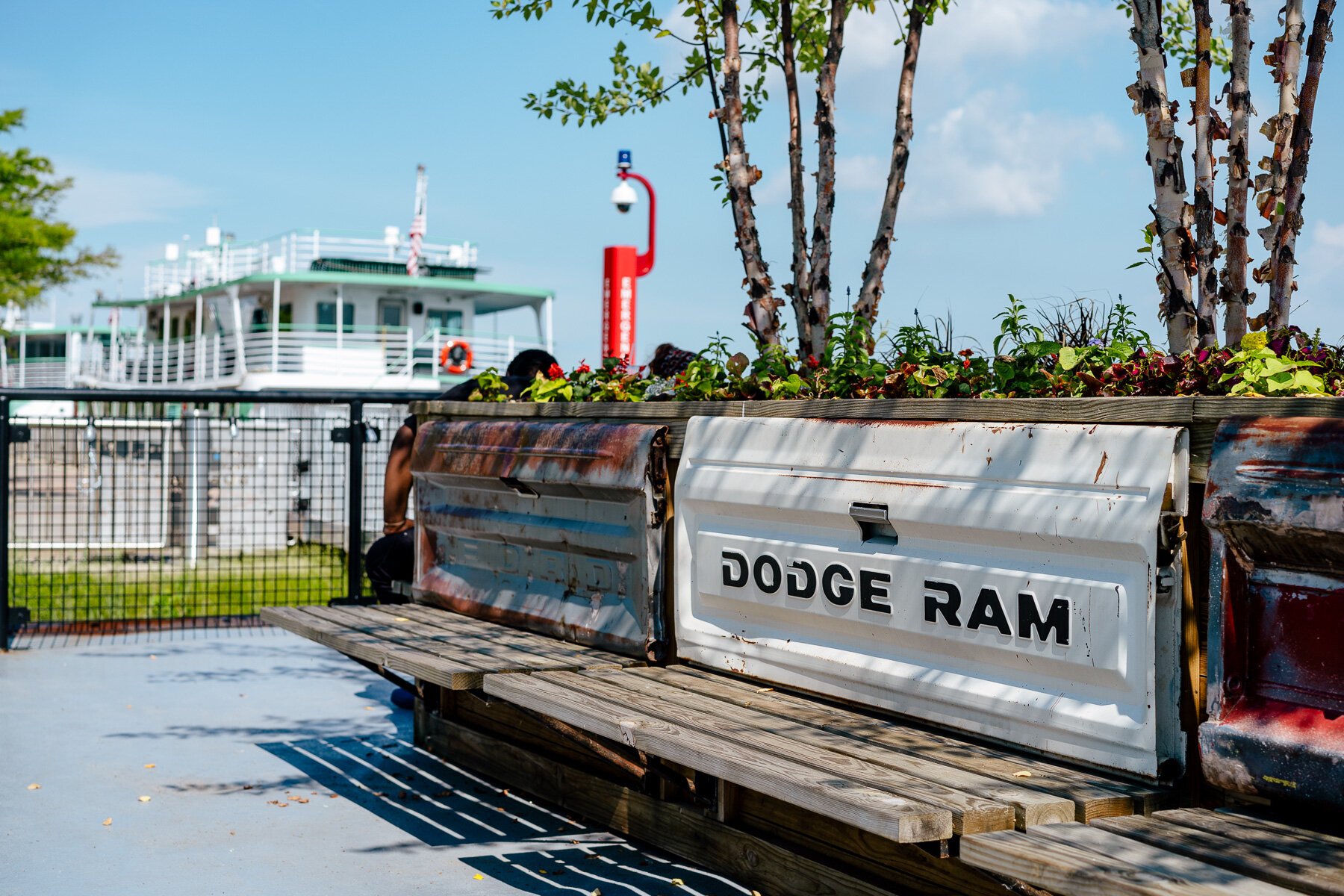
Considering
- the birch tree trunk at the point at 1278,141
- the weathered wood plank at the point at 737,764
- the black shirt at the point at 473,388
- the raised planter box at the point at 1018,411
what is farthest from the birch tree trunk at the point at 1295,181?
the black shirt at the point at 473,388

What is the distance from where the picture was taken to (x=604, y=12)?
22.1 feet

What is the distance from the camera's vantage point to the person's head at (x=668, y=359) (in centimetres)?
566

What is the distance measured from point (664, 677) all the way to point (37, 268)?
105 feet

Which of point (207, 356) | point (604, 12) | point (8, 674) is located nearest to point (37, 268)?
Result: point (207, 356)

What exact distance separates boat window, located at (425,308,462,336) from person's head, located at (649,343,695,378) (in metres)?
33.5

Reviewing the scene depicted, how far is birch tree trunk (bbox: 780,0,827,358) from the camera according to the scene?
258 inches

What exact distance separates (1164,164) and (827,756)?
90.7 inches

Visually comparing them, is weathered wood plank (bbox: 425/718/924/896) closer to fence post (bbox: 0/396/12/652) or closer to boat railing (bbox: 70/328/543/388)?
fence post (bbox: 0/396/12/652)

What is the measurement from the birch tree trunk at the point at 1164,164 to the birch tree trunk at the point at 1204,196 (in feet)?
0.11

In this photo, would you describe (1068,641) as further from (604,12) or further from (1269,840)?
(604,12)

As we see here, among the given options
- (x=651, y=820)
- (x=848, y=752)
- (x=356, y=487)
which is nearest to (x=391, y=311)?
(x=356, y=487)

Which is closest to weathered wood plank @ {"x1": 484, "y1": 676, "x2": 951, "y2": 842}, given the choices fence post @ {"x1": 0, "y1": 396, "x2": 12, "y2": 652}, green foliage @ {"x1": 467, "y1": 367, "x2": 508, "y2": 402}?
green foliage @ {"x1": 467, "y1": 367, "x2": 508, "y2": 402}

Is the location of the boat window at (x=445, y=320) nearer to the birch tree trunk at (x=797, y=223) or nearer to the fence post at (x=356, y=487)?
the fence post at (x=356, y=487)

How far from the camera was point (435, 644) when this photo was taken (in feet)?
17.0
